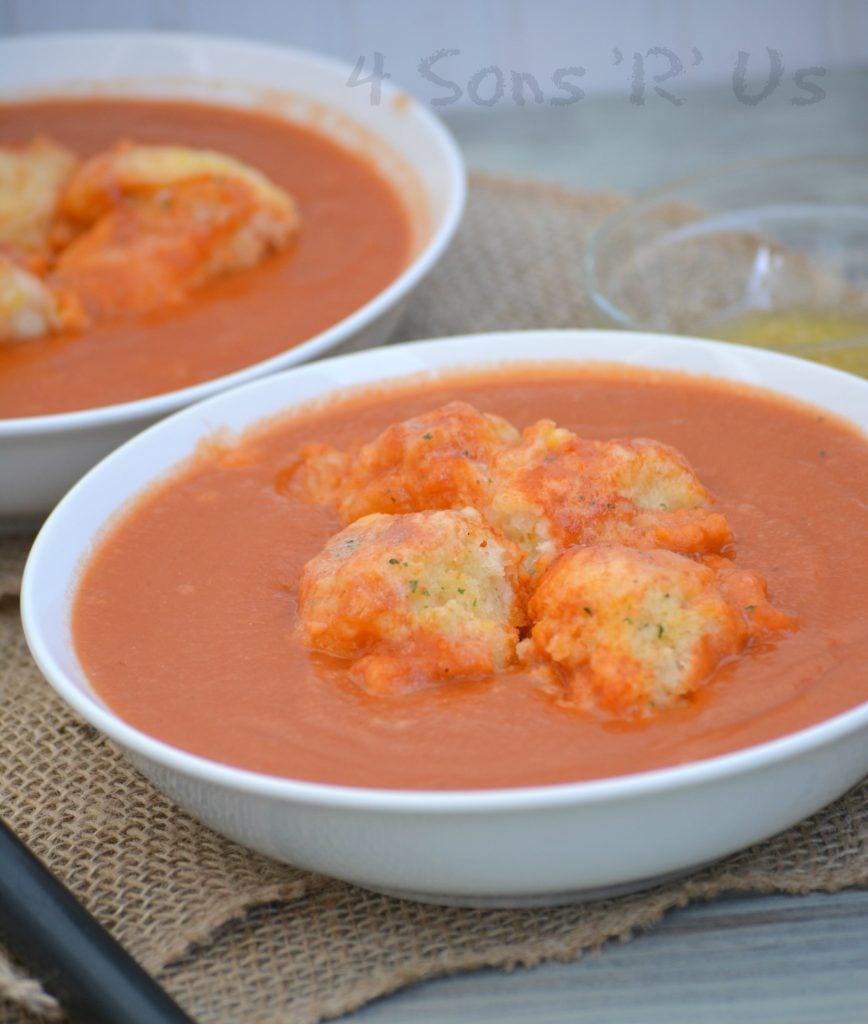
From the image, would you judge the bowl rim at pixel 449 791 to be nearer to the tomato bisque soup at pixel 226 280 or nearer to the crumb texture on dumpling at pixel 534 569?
the crumb texture on dumpling at pixel 534 569

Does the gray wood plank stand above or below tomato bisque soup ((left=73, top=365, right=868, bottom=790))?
below

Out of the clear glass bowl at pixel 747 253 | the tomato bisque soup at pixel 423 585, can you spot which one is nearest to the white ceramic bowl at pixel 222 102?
the tomato bisque soup at pixel 423 585

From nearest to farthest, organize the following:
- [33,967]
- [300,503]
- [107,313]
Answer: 1. [33,967]
2. [300,503]
3. [107,313]

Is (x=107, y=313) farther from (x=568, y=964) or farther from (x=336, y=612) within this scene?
(x=568, y=964)

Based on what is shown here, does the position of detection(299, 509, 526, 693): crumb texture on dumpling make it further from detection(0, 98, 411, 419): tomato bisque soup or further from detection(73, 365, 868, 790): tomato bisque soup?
detection(0, 98, 411, 419): tomato bisque soup

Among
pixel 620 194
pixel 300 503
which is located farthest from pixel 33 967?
pixel 620 194

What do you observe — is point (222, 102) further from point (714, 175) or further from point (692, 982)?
point (692, 982)

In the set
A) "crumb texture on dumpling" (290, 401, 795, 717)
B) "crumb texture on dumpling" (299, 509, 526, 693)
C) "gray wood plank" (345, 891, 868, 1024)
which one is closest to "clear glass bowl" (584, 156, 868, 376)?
"crumb texture on dumpling" (290, 401, 795, 717)
